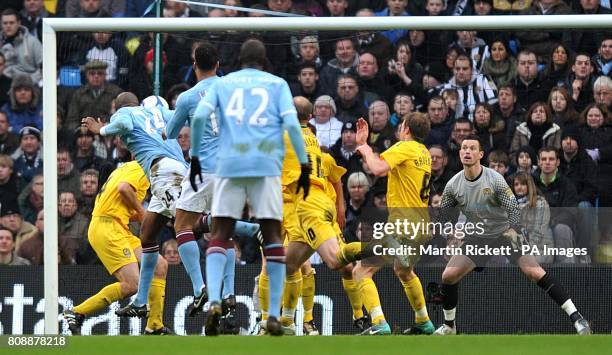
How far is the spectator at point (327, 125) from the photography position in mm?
14742

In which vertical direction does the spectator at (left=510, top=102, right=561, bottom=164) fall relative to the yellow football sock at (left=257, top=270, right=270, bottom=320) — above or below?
above

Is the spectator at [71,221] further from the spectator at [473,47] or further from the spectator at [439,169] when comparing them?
the spectator at [473,47]

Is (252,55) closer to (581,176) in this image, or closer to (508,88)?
(508,88)

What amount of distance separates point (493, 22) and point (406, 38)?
1629mm

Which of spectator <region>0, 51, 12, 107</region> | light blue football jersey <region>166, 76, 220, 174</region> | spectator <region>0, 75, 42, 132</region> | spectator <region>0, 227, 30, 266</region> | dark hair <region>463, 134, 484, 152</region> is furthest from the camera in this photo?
spectator <region>0, 51, 12, 107</region>


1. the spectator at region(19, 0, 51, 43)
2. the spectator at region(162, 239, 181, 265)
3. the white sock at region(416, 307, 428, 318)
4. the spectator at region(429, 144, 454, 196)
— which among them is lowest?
the white sock at region(416, 307, 428, 318)

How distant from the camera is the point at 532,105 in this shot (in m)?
14.6

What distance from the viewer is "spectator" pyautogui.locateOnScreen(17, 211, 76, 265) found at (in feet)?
49.5

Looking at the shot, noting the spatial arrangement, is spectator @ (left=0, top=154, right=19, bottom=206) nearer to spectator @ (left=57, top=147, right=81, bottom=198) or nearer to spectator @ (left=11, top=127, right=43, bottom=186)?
spectator @ (left=11, top=127, right=43, bottom=186)

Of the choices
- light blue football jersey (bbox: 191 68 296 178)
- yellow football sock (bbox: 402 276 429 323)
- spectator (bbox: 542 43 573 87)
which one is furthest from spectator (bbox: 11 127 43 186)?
spectator (bbox: 542 43 573 87)

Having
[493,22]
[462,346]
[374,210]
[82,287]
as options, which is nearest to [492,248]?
[374,210]

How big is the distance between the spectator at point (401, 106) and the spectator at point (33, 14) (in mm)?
4878

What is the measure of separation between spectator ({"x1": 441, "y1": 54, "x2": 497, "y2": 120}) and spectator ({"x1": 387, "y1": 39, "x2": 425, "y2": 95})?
295 mm

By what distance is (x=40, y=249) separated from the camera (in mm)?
15320
